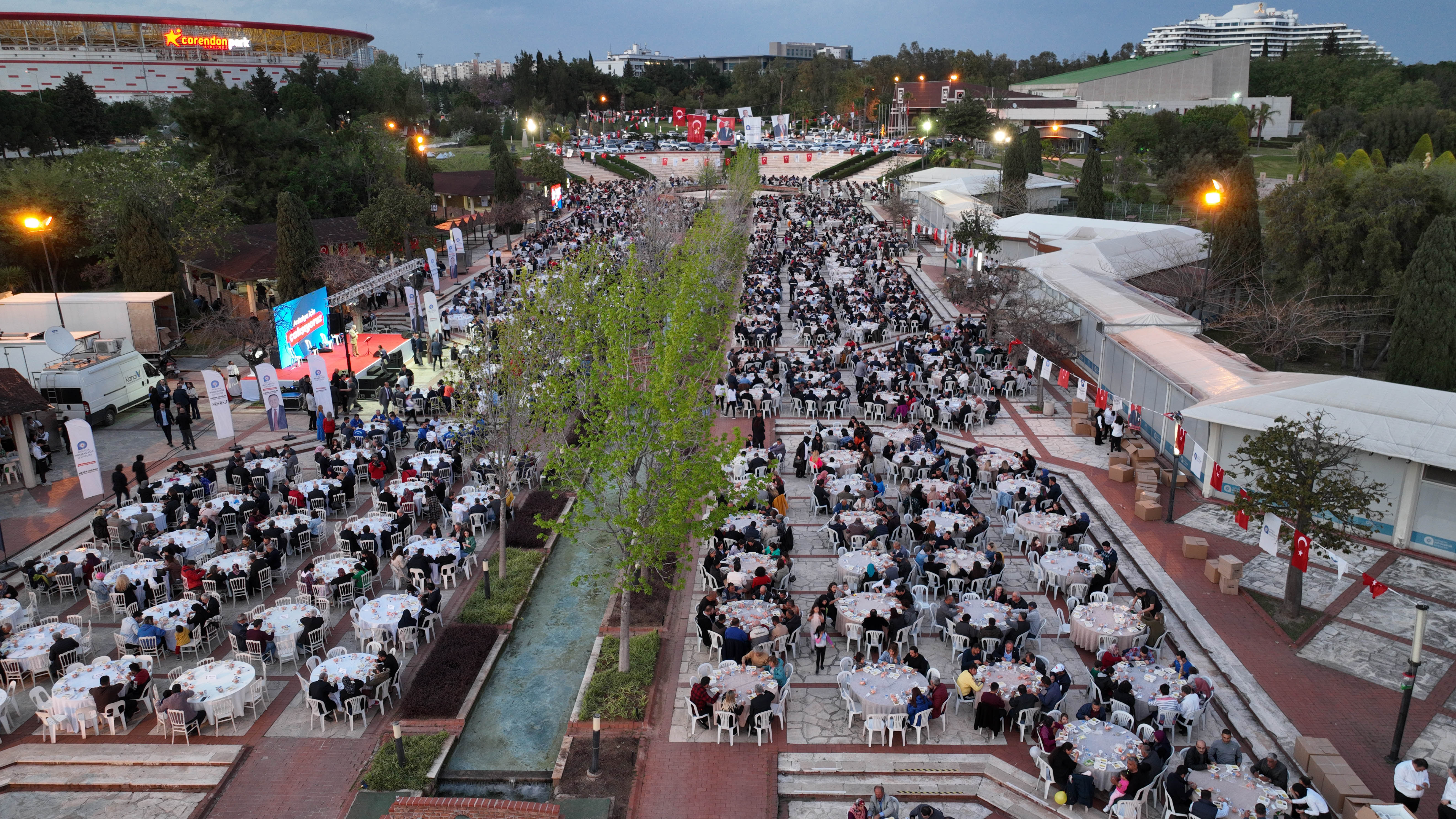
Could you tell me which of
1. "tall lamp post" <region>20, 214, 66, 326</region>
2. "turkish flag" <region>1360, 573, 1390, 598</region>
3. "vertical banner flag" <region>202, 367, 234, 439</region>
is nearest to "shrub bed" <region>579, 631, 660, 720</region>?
"turkish flag" <region>1360, 573, 1390, 598</region>

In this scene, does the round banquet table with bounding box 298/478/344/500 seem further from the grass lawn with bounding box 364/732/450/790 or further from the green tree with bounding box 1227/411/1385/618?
the green tree with bounding box 1227/411/1385/618

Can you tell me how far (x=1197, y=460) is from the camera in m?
20.2

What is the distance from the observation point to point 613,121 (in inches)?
4906

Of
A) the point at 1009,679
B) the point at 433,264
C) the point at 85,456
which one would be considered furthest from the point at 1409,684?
the point at 433,264

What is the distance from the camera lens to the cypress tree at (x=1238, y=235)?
31.8 metres

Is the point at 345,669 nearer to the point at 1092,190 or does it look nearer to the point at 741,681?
the point at 741,681

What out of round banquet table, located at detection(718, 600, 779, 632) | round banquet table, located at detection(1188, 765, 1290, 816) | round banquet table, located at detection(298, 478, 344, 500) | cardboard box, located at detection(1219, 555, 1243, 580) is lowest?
Result: cardboard box, located at detection(1219, 555, 1243, 580)

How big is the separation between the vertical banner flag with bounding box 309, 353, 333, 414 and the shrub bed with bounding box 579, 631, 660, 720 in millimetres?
13133

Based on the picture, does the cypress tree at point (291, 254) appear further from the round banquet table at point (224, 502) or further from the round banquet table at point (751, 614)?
the round banquet table at point (751, 614)

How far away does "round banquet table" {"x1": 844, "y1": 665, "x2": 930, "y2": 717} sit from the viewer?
12000mm

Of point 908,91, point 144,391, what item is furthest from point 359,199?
point 908,91

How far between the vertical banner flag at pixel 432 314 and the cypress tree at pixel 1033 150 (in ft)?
140

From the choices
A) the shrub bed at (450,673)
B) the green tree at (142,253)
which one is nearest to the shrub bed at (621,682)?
the shrub bed at (450,673)

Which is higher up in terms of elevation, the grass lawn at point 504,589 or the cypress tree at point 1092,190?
the cypress tree at point 1092,190
